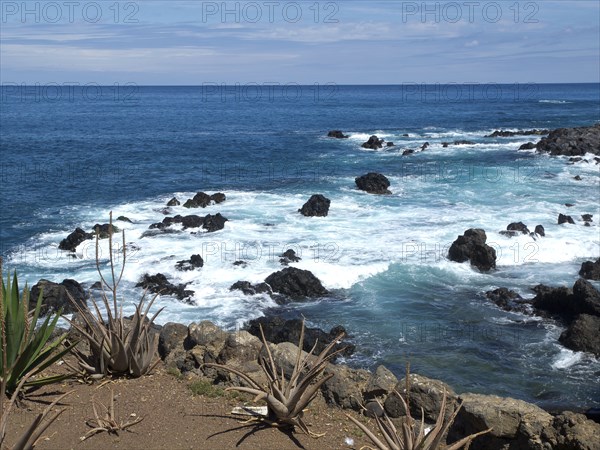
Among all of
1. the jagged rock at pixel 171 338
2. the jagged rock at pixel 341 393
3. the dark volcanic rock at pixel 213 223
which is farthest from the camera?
the dark volcanic rock at pixel 213 223

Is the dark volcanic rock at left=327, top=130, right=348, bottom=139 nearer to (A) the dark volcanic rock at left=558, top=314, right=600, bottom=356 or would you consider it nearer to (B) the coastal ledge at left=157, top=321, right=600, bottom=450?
(A) the dark volcanic rock at left=558, top=314, right=600, bottom=356

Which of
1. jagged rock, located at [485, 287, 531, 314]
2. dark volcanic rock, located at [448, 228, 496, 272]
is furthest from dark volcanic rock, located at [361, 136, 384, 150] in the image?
jagged rock, located at [485, 287, 531, 314]

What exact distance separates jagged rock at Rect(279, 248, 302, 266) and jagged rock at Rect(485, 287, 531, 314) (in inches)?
276

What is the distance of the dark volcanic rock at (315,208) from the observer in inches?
1297

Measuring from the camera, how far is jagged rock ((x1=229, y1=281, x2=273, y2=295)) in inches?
879

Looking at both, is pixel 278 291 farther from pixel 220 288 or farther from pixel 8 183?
pixel 8 183

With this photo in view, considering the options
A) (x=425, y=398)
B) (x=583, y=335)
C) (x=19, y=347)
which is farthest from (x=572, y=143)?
(x=19, y=347)

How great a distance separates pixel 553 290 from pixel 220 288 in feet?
33.6

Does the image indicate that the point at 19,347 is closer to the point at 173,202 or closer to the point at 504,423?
the point at 504,423

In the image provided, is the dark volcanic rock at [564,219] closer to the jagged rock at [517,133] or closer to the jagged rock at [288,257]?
the jagged rock at [288,257]

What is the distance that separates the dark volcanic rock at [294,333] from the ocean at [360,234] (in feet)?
2.03

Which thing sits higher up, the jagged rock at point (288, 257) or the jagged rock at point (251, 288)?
the jagged rock at point (288, 257)

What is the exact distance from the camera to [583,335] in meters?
18.0

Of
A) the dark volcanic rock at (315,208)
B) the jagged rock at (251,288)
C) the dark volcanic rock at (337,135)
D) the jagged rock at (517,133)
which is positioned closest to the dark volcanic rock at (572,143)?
the jagged rock at (517,133)
